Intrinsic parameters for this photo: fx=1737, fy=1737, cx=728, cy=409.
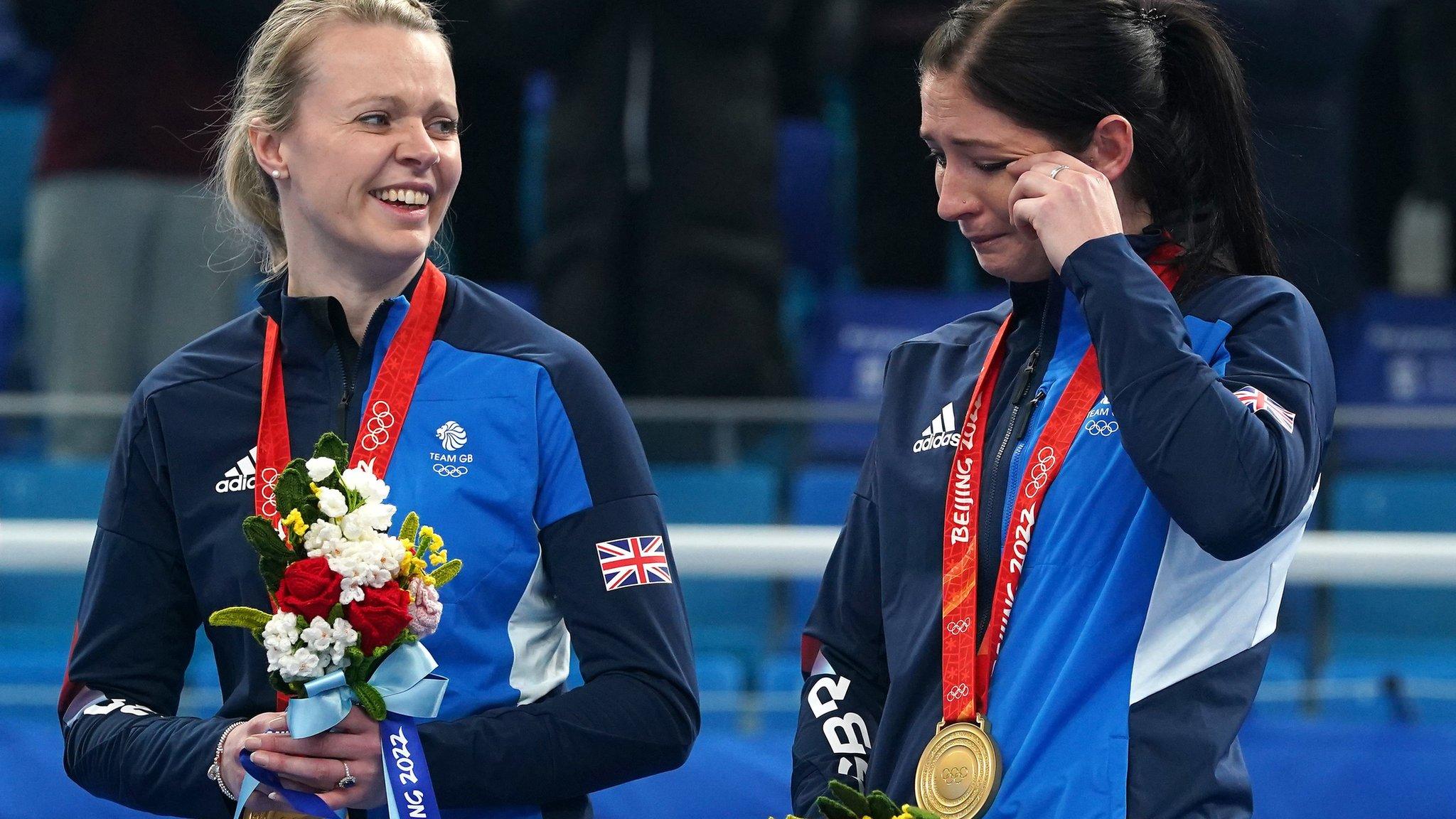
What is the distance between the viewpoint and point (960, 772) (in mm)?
2031

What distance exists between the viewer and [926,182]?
557cm

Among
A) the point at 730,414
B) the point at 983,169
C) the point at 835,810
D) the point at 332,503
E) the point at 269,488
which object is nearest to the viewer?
the point at 835,810

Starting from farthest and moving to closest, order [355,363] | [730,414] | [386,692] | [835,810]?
[730,414]
[355,363]
[386,692]
[835,810]

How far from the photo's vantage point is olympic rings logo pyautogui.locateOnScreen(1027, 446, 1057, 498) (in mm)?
2068

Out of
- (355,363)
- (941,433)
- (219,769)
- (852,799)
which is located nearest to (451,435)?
(355,363)

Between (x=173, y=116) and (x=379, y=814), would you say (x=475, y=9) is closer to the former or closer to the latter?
(x=173, y=116)

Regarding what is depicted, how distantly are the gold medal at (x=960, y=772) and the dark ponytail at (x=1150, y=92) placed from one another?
61cm

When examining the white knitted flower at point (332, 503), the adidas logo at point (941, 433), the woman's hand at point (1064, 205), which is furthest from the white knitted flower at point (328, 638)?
the woman's hand at point (1064, 205)

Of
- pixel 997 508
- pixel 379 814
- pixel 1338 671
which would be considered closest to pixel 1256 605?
pixel 997 508

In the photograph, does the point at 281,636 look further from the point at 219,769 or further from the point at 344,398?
the point at 344,398

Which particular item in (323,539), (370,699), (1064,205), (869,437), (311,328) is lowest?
(869,437)

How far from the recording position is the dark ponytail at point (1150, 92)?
6.98 feet

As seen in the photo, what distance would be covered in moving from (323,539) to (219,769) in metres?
0.44

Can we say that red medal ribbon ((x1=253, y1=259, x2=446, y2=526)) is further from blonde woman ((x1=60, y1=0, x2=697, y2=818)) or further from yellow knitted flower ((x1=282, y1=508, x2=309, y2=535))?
yellow knitted flower ((x1=282, y1=508, x2=309, y2=535))
